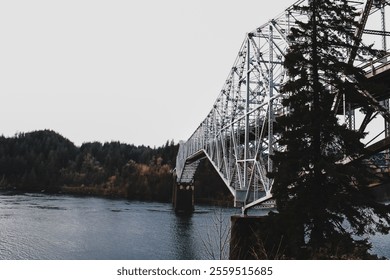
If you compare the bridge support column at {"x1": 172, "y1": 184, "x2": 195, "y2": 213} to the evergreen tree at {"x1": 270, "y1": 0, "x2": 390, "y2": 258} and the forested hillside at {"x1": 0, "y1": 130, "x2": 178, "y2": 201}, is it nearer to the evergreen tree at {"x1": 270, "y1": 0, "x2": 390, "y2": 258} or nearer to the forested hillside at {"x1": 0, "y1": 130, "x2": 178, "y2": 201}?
the forested hillside at {"x1": 0, "y1": 130, "x2": 178, "y2": 201}

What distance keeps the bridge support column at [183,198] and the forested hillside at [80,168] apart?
23305 mm

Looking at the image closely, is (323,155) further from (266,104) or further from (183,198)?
(183,198)

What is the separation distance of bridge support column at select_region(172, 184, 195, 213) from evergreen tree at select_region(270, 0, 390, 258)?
2211 inches

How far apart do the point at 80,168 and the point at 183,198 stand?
69307 mm

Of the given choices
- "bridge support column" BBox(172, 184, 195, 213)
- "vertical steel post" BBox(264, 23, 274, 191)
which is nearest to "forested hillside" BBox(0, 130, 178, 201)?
"bridge support column" BBox(172, 184, 195, 213)

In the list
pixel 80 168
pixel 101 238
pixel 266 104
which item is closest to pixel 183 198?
pixel 101 238

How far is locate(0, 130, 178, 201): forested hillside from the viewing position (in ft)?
340

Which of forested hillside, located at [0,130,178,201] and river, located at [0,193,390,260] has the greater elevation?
forested hillside, located at [0,130,178,201]

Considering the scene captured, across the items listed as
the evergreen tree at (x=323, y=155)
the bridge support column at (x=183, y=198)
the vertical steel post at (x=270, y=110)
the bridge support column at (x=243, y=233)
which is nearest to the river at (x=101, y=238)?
the bridge support column at (x=243, y=233)

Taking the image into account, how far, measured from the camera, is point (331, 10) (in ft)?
48.1

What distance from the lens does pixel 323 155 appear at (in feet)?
44.8

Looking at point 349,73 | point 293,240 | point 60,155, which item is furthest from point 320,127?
point 60,155

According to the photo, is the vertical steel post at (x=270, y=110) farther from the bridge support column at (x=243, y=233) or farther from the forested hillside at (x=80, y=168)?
the forested hillside at (x=80, y=168)

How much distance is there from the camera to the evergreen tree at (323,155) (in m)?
12.8
